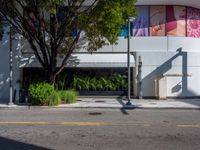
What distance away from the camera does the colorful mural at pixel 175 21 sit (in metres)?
27.4

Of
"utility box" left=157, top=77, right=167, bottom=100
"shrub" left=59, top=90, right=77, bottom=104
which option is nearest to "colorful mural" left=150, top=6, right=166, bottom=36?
"utility box" left=157, top=77, right=167, bottom=100

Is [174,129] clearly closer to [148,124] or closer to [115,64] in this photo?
[148,124]

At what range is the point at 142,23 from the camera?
27297mm

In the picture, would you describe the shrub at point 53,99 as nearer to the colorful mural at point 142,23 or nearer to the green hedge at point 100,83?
the green hedge at point 100,83

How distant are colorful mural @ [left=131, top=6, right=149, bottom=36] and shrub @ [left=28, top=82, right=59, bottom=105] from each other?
7721 mm

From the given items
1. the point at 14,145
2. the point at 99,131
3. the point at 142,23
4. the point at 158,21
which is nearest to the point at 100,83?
the point at 142,23

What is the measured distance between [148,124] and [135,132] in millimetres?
2077

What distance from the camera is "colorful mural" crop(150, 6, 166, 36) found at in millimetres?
27281

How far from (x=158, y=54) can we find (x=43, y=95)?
8415 millimetres

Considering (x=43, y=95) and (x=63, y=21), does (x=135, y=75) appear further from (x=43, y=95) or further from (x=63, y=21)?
(x=43, y=95)

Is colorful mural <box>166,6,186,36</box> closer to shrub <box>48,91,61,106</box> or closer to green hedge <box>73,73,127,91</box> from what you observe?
green hedge <box>73,73,127,91</box>

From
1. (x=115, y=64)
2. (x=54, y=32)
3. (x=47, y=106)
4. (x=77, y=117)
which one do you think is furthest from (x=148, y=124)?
(x=115, y=64)

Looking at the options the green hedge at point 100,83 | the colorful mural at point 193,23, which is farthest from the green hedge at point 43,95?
the colorful mural at point 193,23

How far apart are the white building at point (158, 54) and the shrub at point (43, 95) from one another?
13.9 feet
